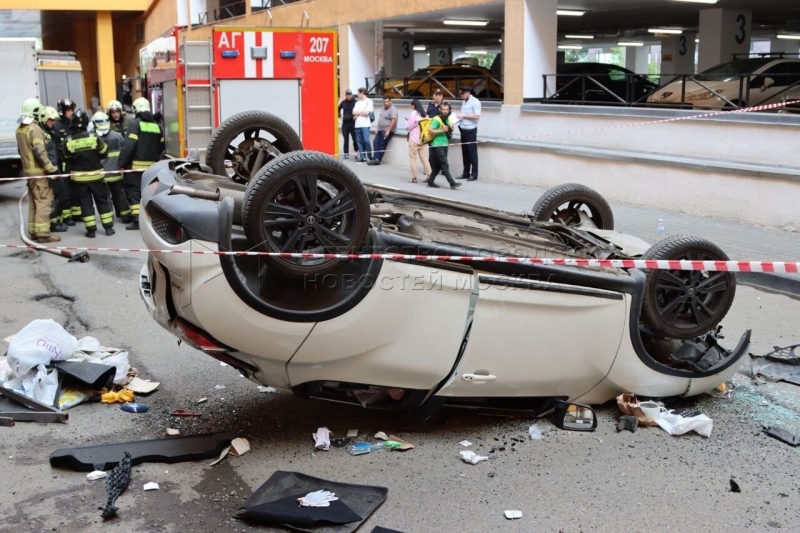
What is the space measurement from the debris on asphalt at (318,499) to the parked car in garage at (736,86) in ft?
35.3

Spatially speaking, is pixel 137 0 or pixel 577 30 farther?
pixel 137 0

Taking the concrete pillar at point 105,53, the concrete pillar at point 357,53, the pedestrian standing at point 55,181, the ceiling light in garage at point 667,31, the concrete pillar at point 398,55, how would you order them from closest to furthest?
the pedestrian standing at point 55,181, the concrete pillar at point 357,53, the ceiling light in garage at point 667,31, the concrete pillar at point 398,55, the concrete pillar at point 105,53

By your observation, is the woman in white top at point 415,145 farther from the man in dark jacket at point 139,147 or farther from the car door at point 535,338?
the car door at point 535,338

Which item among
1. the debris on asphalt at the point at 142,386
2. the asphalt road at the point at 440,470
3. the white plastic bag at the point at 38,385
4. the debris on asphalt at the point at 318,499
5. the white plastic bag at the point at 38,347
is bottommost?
the asphalt road at the point at 440,470

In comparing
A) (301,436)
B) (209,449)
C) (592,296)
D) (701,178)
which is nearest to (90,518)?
(209,449)

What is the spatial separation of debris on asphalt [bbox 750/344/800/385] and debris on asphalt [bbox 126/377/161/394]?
402 cm

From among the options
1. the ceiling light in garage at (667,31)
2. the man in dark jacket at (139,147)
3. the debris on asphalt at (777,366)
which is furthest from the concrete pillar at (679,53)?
the debris on asphalt at (777,366)

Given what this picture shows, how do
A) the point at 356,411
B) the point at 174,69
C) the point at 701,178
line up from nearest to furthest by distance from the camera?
the point at 356,411 < the point at 701,178 < the point at 174,69

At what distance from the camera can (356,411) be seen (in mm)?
5215

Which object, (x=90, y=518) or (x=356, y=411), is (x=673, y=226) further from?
(x=90, y=518)

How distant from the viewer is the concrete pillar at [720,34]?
19344 mm

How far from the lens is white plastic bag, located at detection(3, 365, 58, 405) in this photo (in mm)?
5191

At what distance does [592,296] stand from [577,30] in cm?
2597

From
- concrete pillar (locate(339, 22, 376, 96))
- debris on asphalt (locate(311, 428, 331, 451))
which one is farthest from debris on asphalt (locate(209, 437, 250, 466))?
concrete pillar (locate(339, 22, 376, 96))
